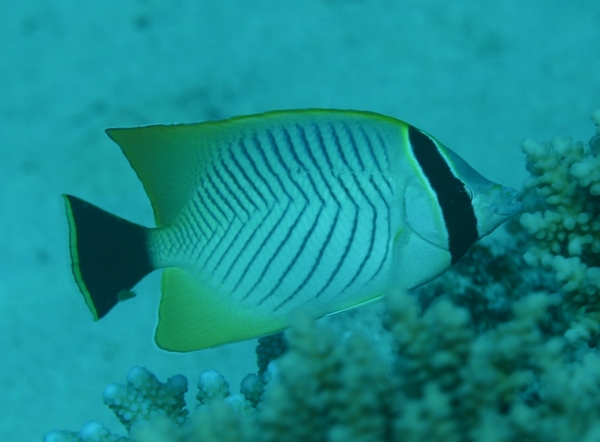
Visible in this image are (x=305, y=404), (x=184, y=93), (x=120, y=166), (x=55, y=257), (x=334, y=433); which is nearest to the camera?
(x=334, y=433)

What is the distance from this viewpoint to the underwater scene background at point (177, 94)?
3.31 metres

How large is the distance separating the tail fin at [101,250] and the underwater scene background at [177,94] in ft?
6.58

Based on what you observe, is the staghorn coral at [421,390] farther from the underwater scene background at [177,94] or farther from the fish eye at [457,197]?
the underwater scene background at [177,94]

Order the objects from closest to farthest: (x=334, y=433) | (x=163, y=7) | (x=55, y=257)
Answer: (x=334, y=433)
(x=55, y=257)
(x=163, y=7)

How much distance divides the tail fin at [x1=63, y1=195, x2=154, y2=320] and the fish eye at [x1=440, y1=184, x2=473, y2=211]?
2.38 feet

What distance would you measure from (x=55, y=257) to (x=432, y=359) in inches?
129

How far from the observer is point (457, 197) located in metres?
1.28

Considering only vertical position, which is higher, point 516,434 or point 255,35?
point 255,35

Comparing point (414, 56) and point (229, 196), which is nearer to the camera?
point (229, 196)

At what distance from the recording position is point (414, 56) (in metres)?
4.29

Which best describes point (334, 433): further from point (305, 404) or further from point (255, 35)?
point (255, 35)

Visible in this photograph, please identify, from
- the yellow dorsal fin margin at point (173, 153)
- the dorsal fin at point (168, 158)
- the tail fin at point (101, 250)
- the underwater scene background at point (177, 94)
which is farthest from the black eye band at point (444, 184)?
the underwater scene background at point (177, 94)

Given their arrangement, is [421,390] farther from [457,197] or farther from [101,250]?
[101,250]

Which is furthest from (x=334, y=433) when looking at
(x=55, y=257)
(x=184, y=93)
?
(x=184, y=93)
